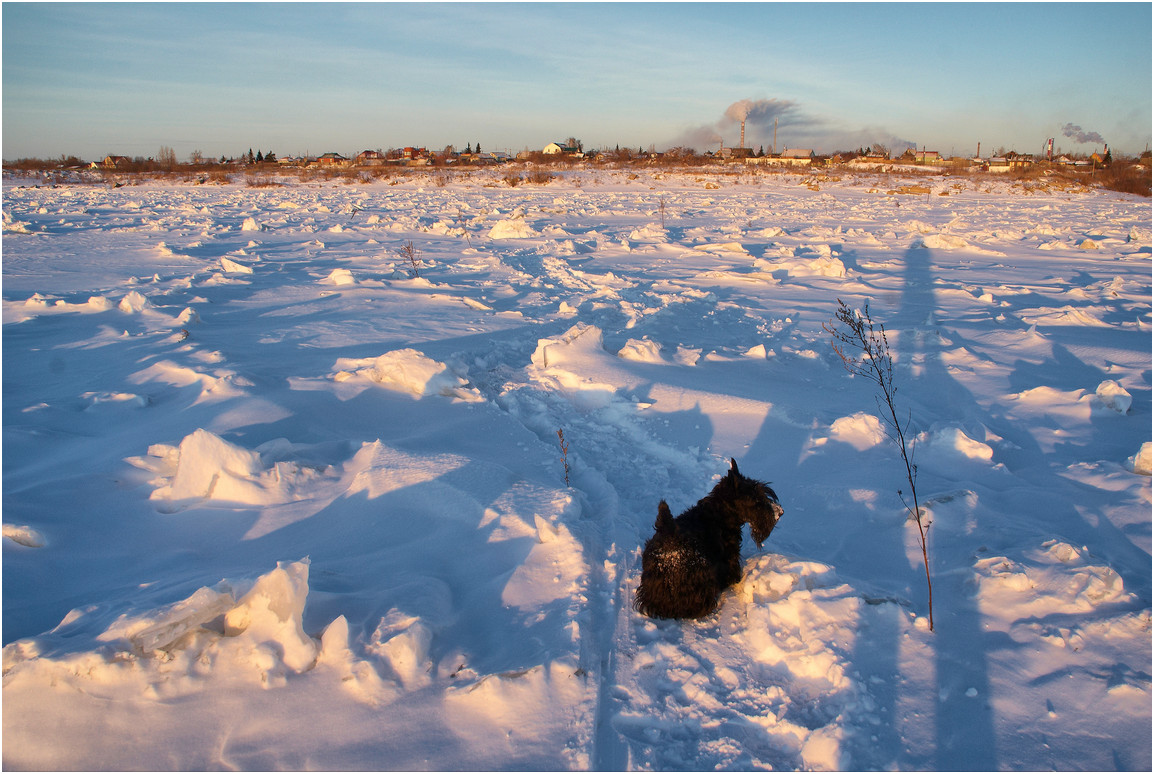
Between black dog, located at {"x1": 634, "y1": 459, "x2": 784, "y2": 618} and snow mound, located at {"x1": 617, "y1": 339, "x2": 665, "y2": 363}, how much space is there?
2697mm

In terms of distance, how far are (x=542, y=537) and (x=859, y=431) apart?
231 cm

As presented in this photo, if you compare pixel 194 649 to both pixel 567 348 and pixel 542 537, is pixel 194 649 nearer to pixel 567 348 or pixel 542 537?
pixel 542 537

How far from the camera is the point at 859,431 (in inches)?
147

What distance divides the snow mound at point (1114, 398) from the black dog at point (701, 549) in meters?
3.18

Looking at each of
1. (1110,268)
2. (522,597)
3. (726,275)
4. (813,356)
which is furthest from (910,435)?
(1110,268)

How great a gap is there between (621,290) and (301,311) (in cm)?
389

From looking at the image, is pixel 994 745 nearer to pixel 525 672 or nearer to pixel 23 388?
pixel 525 672

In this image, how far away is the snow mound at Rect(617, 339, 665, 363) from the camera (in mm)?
5004

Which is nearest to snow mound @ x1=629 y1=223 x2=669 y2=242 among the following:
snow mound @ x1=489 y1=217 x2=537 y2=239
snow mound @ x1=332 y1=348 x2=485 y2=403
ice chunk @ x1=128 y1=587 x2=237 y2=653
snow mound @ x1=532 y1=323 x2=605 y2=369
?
snow mound @ x1=489 y1=217 x2=537 y2=239

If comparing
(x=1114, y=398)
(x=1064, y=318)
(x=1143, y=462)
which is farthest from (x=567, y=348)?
(x=1064, y=318)

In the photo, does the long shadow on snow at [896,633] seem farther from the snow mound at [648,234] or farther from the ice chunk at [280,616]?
the snow mound at [648,234]

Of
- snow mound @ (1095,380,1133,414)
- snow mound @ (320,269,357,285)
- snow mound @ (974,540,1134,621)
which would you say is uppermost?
snow mound @ (320,269,357,285)

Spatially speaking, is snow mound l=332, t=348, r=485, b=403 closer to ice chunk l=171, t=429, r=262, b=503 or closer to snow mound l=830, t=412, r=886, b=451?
ice chunk l=171, t=429, r=262, b=503

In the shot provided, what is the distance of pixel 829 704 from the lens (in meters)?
1.84
